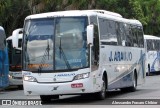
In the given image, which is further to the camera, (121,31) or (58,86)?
(121,31)

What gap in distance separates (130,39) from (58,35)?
23.5 ft

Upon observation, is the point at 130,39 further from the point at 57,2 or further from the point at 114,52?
the point at 57,2

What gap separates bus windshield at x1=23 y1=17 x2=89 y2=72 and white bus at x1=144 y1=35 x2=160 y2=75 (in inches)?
1113

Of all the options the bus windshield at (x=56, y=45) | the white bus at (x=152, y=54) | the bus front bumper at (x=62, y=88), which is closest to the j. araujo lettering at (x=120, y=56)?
the bus windshield at (x=56, y=45)

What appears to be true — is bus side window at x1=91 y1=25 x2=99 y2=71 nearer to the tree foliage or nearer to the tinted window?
the tinted window

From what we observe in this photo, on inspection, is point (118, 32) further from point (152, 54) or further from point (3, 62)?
point (152, 54)

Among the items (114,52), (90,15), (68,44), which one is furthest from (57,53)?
(114,52)

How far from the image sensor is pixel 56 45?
734 inches

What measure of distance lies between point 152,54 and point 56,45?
30.9 m

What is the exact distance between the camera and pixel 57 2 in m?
41.0

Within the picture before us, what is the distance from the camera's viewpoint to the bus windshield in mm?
18531

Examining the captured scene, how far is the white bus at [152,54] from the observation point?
47.5m

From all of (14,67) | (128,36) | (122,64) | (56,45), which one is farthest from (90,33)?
(14,67)

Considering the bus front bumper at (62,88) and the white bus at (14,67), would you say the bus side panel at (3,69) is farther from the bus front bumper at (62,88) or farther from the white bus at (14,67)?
the bus front bumper at (62,88)
